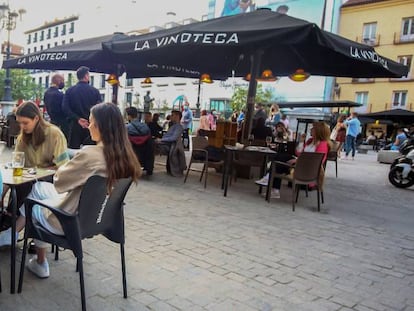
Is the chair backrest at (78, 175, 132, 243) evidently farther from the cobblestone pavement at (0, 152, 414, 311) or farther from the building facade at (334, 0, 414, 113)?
the building facade at (334, 0, 414, 113)

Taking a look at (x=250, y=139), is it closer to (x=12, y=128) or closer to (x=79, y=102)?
(x=79, y=102)

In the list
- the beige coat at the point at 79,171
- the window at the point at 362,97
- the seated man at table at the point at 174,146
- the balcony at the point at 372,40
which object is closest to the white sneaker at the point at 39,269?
the beige coat at the point at 79,171

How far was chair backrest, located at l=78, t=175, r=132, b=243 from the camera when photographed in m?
2.21

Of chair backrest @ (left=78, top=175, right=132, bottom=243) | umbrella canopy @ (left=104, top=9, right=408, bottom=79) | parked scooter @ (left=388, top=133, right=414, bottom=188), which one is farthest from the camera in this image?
parked scooter @ (left=388, top=133, right=414, bottom=188)

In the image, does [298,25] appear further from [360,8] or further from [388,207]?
[360,8]

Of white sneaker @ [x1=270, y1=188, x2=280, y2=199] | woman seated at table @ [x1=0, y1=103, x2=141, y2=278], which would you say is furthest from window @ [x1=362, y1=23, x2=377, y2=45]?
woman seated at table @ [x1=0, y1=103, x2=141, y2=278]

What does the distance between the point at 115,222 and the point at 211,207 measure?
8.98 ft

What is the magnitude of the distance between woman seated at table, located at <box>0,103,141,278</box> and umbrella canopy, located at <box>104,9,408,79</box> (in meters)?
3.30

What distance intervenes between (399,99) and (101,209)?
1331 inches

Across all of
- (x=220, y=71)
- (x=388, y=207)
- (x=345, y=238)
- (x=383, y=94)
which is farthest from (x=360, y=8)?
(x=345, y=238)

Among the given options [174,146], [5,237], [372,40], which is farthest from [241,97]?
[5,237]

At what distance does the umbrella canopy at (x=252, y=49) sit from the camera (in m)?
5.23

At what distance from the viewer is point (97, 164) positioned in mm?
2307

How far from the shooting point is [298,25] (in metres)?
5.05
